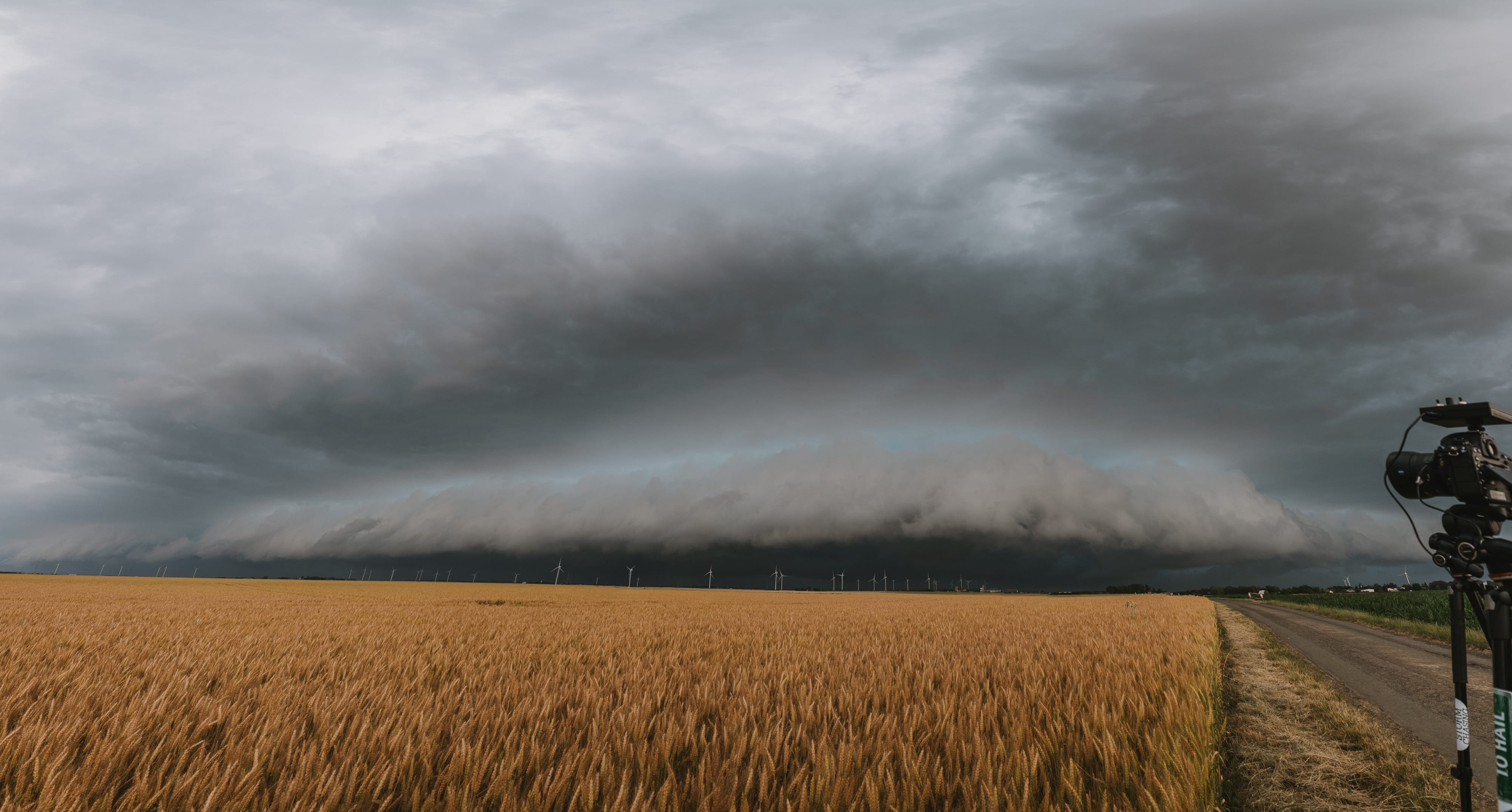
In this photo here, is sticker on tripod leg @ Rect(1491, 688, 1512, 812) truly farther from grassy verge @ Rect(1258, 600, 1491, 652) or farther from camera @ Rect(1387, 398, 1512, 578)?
grassy verge @ Rect(1258, 600, 1491, 652)

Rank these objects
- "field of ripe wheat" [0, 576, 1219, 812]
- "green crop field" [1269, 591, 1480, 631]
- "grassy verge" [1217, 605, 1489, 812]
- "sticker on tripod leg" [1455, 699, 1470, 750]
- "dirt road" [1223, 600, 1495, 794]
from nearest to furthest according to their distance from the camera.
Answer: "field of ripe wheat" [0, 576, 1219, 812], "sticker on tripod leg" [1455, 699, 1470, 750], "grassy verge" [1217, 605, 1489, 812], "dirt road" [1223, 600, 1495, 794], "green crop field" [1269, 591, 1480, 631]

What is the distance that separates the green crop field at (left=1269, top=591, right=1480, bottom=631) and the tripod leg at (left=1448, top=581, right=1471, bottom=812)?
88.1 ft

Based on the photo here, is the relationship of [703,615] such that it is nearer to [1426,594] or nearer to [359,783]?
[359,783]

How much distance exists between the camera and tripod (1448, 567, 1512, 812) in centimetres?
352

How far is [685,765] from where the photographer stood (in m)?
4.20

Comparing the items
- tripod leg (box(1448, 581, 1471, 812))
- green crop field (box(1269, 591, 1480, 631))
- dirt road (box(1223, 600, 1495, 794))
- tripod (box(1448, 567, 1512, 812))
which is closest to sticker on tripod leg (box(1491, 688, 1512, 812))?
tripod (box(1448, 567, 1512, 812))

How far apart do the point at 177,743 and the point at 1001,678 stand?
→ 7256 mm

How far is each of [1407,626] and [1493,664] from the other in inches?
1512

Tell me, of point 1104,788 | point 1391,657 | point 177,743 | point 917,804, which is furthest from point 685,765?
point 1391,657

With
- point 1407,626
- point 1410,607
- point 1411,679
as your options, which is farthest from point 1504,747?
point 1410,607

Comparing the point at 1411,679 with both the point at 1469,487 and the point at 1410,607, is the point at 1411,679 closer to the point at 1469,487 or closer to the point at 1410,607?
the point at 1469,487

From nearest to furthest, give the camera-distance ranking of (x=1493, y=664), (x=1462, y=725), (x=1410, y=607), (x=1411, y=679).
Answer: (x=1493, y=664) → (x=1462, y=725) → (x=1411, y=679) → (x=1410, y=607)

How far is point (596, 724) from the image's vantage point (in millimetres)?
4613

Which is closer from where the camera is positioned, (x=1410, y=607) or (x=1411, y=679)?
(x=1411, y=679)
